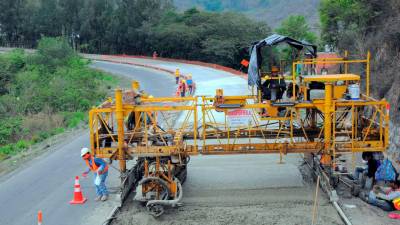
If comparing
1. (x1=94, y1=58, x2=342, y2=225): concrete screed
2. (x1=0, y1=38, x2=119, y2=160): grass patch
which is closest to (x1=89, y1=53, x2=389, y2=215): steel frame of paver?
(x1=94, y1=58, x2=342, y2=225): concrete screed

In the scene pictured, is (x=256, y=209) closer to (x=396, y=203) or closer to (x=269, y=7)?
(x=396, y=203)

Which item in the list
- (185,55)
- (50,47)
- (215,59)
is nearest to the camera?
(50,47)

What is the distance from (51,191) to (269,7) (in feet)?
380

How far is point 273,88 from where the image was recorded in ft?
43.1

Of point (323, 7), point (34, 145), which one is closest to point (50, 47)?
point (323, 7)

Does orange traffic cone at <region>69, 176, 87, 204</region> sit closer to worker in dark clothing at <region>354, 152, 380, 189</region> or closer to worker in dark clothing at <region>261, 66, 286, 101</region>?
worker in dark clothing at <region>261, 66, 286, 101</region>

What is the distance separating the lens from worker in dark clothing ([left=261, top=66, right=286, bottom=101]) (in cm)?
1314

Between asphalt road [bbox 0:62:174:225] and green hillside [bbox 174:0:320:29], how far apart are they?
76.1 m

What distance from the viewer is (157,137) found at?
43.5 ft

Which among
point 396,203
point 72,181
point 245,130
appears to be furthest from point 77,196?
point 396,203

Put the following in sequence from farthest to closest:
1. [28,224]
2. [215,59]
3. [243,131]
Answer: [215,59] → [243,131] → [28,224]

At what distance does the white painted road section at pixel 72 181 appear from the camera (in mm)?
12500

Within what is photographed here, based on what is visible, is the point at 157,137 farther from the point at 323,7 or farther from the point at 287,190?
the point at 323,7

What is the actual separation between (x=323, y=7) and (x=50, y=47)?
81.6 feet
